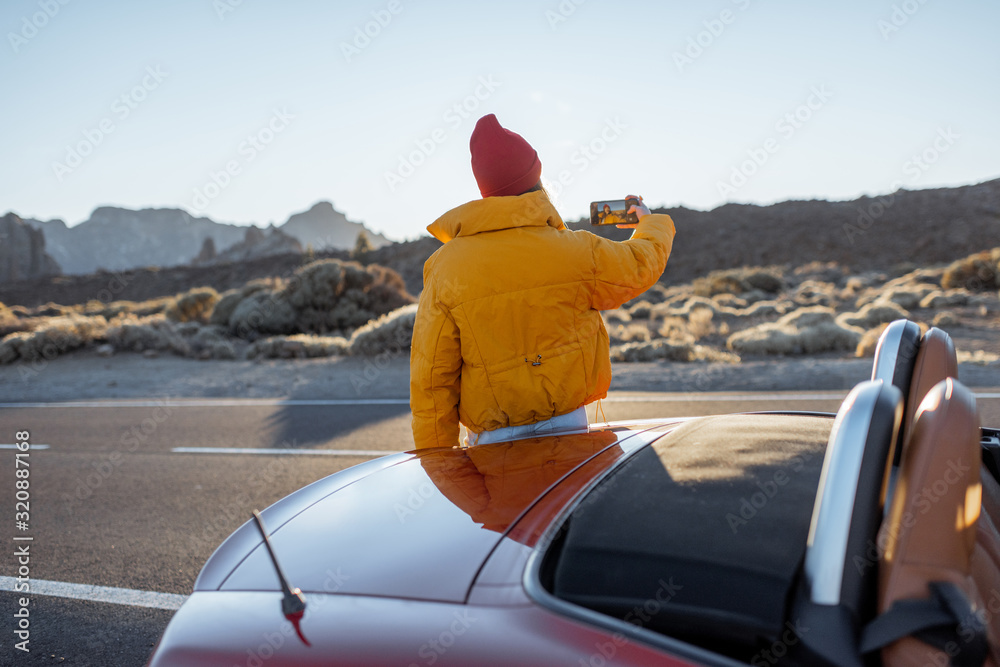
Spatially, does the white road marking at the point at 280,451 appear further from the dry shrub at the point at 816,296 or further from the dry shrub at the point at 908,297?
the dry shrub at the point at 816,296

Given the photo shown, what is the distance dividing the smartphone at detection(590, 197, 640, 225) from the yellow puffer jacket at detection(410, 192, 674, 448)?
0.43 m

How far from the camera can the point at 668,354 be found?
11000 mm

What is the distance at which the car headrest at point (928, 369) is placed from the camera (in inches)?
72.2

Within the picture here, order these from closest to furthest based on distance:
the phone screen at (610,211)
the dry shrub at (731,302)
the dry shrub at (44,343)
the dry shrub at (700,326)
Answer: the phone screen at (610,211) < the dry shrub at (44,343) < the dry shrub at (700,326) < the dry shrub at (731,302)

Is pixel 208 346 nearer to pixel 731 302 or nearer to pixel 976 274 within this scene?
pixel 731 302

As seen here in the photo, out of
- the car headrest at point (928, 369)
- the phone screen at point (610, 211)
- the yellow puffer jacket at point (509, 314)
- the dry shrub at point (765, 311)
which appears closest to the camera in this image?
the car headrest at point (928, 369)

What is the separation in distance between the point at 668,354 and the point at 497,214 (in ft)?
30.4

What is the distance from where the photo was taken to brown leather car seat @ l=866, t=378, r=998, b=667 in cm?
116

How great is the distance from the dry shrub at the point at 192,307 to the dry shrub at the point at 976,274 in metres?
25.5

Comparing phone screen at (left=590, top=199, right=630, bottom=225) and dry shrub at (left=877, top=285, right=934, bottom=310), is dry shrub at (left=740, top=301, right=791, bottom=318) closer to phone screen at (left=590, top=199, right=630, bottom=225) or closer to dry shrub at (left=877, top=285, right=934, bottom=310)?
dry shrub at (left=877, top=285, right=934, bottom=310)

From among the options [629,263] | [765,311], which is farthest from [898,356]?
[765,311]

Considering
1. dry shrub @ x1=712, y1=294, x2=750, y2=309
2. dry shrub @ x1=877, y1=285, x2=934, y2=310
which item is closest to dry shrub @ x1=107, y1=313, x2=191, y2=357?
dry shrub @ x1=712, y1=294, x2=750, y2=309

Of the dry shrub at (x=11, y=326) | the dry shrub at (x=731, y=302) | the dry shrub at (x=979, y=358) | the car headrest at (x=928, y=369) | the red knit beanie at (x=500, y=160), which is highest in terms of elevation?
the red knit beanie at (x=500, y=160)

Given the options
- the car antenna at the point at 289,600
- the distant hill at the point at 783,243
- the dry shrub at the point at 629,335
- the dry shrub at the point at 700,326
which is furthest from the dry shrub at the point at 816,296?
the car antenna at the point at 289,600
